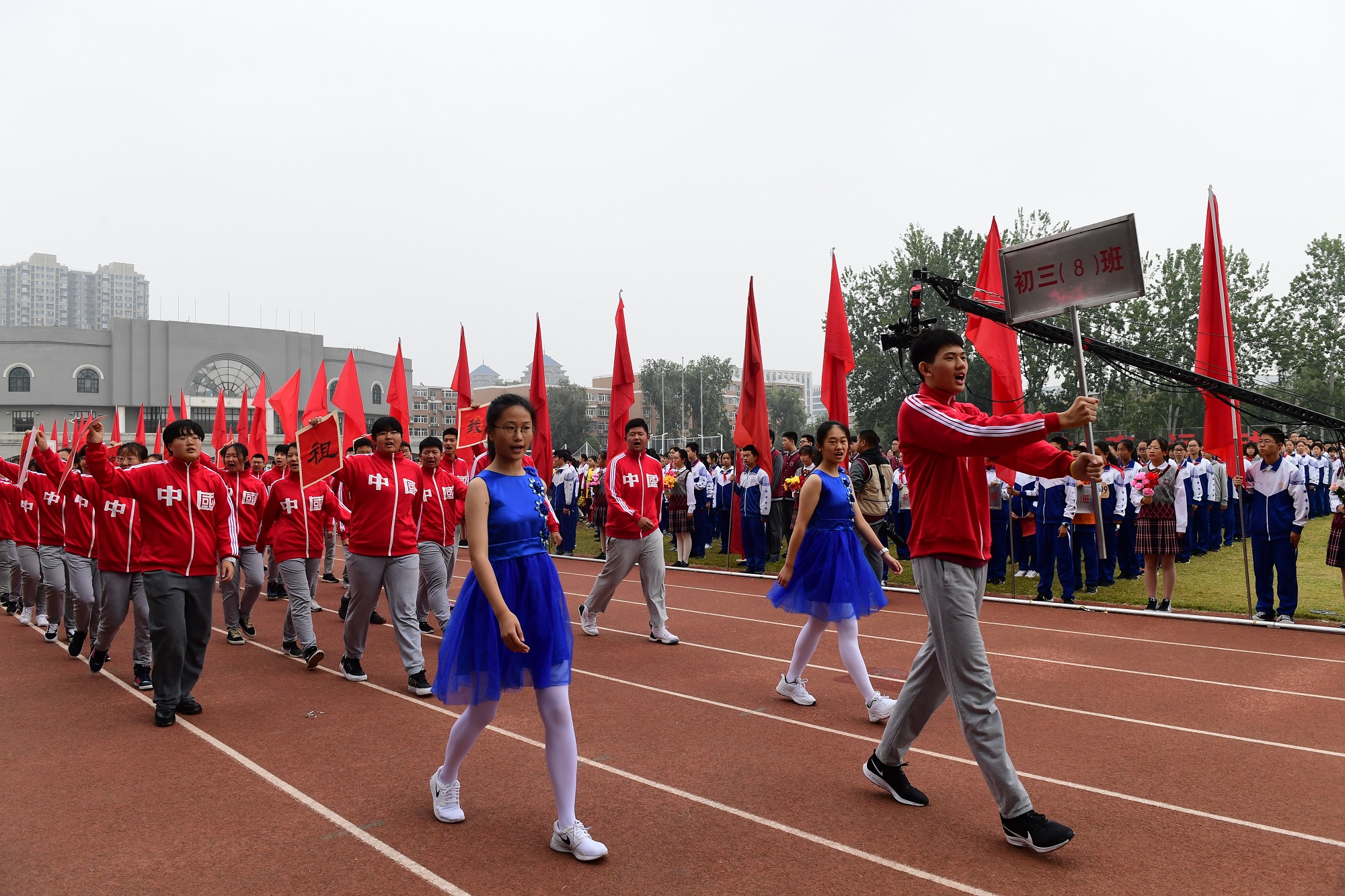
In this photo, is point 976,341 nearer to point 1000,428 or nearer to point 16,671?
point 1000,428

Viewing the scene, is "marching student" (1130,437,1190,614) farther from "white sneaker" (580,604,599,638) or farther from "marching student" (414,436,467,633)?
"marching student" (414,436,467,633)

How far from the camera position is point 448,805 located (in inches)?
173

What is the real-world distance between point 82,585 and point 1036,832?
9231 millimetres

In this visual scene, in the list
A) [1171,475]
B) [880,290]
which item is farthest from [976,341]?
[880,290]

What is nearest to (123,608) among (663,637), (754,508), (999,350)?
(663,637)

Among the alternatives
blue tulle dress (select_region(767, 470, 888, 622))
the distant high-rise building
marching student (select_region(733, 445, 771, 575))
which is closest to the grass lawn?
marching student (select_region(733, 445, 771, 575))

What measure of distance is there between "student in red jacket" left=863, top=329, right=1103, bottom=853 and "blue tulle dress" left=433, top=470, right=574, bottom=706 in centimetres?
169

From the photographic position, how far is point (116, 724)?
637 cm

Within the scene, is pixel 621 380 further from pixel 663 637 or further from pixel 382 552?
pixel 382 552

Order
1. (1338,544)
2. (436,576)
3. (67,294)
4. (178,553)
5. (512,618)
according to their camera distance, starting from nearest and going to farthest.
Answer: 1. (512,618)
2. (178,553)
3. (436,576)
4. (1338,544)
5. (67,294)

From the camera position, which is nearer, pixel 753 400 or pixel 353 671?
pixel 353 671

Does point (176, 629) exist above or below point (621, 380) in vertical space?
below

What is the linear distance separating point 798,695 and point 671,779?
1887 mm

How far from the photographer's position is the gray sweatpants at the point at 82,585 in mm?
9180
